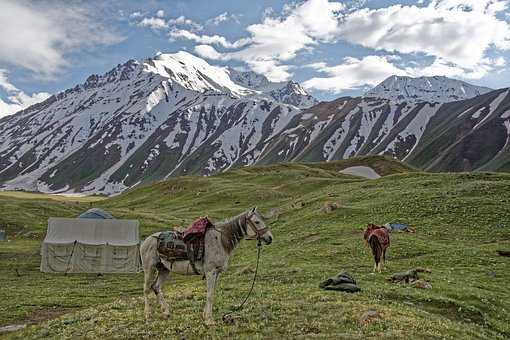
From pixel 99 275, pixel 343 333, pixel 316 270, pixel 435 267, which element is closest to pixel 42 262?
pixel 99 275

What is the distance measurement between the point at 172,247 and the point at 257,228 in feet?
12.2

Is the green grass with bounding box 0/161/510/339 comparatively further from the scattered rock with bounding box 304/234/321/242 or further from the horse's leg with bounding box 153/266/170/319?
the horse's leg with bounding box 153/266/170/319

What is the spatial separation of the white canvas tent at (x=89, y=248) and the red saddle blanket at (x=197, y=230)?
3412 centimetres

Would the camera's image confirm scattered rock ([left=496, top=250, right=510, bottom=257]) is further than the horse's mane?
Yes

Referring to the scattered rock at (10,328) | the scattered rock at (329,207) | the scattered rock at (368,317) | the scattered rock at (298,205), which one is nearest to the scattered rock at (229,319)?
the scattered rock at (368,317)

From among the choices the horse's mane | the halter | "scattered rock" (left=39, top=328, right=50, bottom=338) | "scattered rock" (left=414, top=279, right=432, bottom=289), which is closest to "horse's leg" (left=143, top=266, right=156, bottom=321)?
the horse's mane

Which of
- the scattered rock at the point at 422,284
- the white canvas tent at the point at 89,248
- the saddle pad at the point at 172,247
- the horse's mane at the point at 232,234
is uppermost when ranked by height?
the horse's mane at the point at 232,234

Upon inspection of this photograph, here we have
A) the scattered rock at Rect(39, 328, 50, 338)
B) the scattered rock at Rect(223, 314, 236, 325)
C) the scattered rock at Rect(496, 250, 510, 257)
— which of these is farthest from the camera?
the scattered rock at Rect(496, 250, 510, 257)

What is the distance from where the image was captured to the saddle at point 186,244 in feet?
58.9

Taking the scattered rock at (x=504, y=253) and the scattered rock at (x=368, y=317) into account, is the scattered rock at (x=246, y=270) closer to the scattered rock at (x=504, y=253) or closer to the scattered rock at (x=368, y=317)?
the scattered rock at (x=368, y=317)

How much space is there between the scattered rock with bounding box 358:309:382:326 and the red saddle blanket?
6662 mm

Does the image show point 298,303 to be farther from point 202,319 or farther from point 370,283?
point 370,283

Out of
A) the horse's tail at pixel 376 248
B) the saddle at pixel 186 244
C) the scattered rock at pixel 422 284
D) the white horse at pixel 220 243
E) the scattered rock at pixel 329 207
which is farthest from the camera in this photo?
the scattered rock at pixel 329 207

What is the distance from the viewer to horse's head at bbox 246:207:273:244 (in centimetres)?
1706
